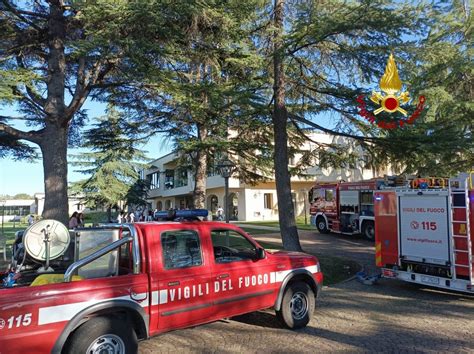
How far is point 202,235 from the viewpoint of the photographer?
5.52 metres

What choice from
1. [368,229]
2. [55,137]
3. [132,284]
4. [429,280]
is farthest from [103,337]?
[368,229]

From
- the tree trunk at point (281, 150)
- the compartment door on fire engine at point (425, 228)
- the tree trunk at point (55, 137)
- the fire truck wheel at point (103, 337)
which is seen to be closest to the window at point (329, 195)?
the tree trunk at point (281, 150)

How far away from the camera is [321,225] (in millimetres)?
23875

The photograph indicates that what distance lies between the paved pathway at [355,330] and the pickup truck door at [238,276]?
541mm

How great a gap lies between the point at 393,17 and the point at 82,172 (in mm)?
37224

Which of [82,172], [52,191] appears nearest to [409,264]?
[52,191]

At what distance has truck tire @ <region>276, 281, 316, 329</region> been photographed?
629 cm

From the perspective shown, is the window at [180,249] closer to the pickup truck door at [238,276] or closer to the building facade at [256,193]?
the pickup truck door at [238,276]

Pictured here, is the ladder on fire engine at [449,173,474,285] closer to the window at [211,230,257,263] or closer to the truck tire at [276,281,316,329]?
the truck tire at [276,281,316,329]

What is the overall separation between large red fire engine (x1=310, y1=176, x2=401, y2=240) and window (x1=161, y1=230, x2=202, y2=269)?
1514cm

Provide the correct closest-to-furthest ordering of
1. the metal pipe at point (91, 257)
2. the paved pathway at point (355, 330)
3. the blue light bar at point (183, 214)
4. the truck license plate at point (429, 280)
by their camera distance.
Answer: the metal pipe at point (91, 257), the paved pathway at point (355, 330), the blue light bar at point (183, 214), the truck license plate at point (429, 280)

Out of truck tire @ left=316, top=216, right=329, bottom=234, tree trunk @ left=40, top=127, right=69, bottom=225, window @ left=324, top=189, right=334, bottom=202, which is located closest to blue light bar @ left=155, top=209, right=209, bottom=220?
tree trunk @ left=40, top=127, right=69, bottom=225

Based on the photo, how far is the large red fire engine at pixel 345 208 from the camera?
20391mm

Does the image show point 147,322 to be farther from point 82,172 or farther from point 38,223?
point 82,172
